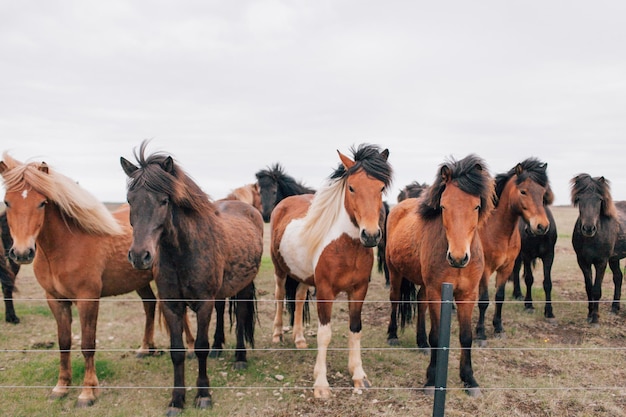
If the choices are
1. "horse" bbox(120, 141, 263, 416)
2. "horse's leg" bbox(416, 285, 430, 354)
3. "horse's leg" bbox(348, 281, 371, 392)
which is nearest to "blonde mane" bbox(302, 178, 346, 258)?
"horse's leg" bbox(348, 281, 371, 392)

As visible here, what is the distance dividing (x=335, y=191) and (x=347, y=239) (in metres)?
0.60

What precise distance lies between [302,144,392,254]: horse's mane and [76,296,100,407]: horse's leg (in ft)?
7.83

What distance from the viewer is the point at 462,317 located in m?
4.18

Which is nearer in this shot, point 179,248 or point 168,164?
point 168,164

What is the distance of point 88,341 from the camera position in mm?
4152

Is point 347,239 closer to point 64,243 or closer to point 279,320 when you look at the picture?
point 279,320

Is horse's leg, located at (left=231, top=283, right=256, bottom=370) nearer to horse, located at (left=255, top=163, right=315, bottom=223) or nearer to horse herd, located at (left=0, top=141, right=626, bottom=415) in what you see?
horse herd, located at (left=0, top=141, right=626, bottom=415)

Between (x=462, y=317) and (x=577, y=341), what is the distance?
3.07 meters

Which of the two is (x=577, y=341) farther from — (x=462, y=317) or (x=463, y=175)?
(x=463, y=175)

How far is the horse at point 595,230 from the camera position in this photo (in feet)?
21.8

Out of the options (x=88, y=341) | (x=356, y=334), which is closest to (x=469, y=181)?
(x=356, y=334)

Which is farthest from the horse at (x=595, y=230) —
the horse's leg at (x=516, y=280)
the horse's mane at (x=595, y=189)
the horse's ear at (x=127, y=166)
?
the horse's ear at (x=127, y=166)

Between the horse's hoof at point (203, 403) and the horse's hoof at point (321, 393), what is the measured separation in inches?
42.1

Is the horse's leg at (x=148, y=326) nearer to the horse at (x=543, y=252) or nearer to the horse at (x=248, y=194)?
the horse at (x=248, y=194)
